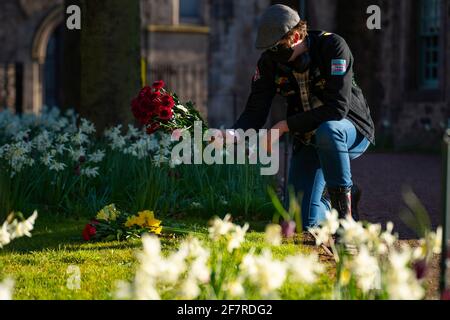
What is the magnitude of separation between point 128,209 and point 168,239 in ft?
4.48

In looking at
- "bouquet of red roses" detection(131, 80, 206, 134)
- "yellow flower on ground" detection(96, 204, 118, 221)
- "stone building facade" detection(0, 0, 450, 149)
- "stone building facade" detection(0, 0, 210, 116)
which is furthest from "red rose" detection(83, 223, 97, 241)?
"stone building facade" detection(0, 0, 210, 116)

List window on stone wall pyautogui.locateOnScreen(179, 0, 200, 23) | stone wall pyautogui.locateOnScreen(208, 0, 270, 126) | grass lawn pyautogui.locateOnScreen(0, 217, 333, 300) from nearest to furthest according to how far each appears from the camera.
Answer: grass lawn pyautogui.locateOnScreen(0, 217, 333, 300), stone wall pyautogui.locateOnScreen(208, 0, 270, 126), window on stone wall pyautogui.locateOnScreen(179, 0, 200, 23)

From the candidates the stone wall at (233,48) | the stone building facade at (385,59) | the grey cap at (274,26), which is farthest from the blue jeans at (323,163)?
the stone wall at (233,48)

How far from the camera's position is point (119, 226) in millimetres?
6660

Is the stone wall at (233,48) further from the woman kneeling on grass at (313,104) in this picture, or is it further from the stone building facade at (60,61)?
the woman kneeling on grass at (313,104)

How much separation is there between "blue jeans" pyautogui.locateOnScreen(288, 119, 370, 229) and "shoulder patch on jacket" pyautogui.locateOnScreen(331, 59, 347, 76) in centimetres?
30

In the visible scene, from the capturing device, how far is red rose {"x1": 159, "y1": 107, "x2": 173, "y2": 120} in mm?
6551

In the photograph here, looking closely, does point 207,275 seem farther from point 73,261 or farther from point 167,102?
point 167,102

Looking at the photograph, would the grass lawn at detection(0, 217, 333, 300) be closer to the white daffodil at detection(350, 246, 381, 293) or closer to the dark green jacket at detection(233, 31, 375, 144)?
the white daffodil at detection(350, 246, 381, 293)

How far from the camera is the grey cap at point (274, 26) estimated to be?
587 centimetres

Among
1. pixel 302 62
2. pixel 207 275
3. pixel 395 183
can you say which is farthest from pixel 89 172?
pixel 395 183

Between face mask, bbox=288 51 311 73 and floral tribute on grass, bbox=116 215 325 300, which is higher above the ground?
face mask, bbox=288 51 311 73

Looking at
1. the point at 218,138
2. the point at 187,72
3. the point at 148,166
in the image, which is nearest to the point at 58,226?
the point at 148,166

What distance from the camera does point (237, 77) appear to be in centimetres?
2042
